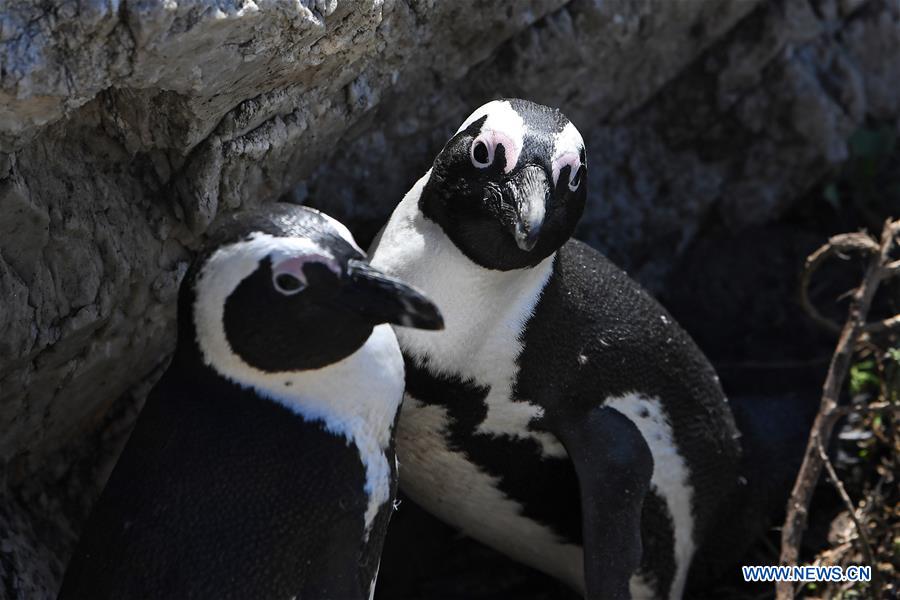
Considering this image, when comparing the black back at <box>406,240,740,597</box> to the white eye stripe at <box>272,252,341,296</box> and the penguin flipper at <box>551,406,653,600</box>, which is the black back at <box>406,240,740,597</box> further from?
the white eye stripe at <box>272,252,341,296</box>

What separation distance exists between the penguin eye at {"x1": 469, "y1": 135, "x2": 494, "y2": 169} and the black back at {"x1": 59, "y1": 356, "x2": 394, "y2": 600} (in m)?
0.63

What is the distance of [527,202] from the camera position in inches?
94.5

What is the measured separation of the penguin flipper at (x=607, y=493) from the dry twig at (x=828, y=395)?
43 centimetres

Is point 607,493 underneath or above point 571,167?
underneath

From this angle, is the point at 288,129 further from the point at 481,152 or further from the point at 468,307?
the point at 468,307

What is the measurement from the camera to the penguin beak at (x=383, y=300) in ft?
7.02

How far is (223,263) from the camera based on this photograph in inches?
84.6

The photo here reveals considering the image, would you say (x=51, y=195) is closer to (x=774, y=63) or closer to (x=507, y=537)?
(x=507, y=537)

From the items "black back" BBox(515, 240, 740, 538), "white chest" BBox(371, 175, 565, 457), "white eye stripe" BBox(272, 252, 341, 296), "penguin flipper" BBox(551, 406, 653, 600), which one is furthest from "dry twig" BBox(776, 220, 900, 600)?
"white eye stripe" BBox(272, 252, 341, 296)

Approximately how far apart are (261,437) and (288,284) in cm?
29

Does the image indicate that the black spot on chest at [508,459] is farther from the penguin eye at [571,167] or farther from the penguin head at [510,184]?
the penguin eye at [571,167]

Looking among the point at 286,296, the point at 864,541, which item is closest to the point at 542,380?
the point at 286,296

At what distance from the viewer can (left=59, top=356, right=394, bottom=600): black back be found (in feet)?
7.09

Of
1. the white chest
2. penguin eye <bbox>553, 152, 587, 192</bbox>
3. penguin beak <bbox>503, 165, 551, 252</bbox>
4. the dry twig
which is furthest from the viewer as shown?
the dry twig
